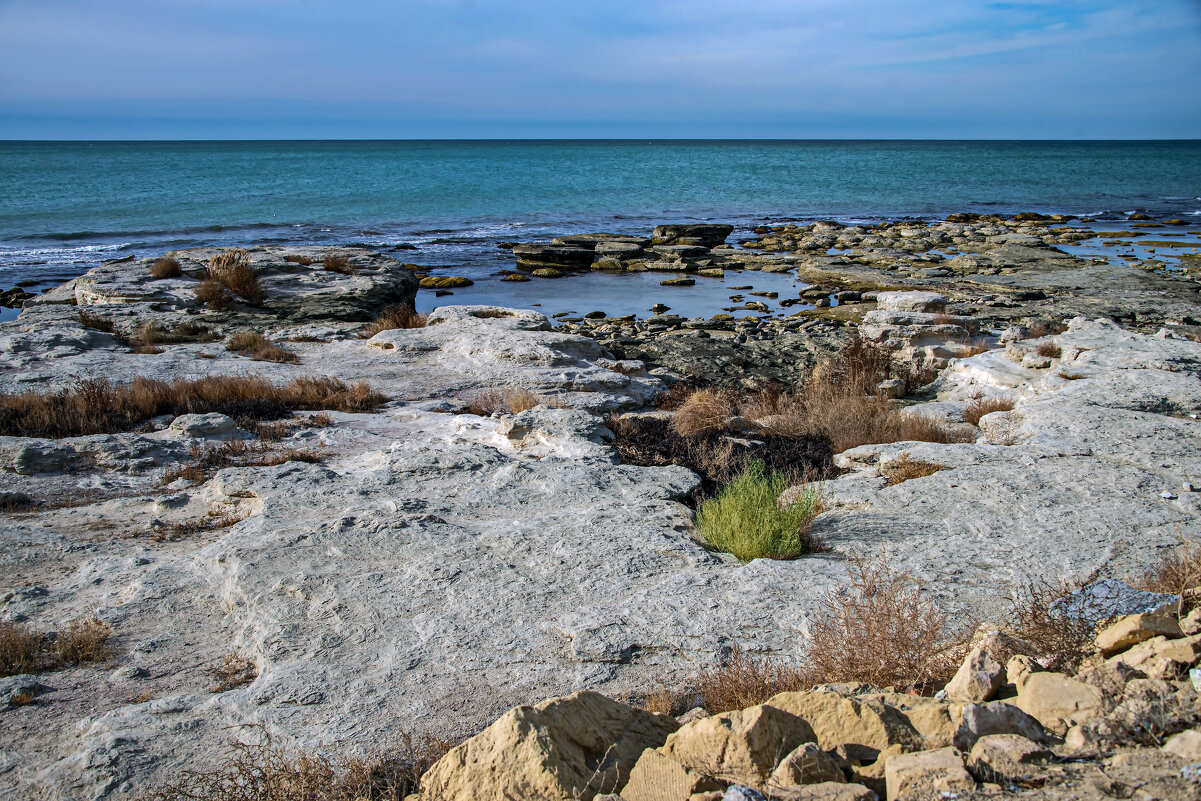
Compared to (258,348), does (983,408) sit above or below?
below

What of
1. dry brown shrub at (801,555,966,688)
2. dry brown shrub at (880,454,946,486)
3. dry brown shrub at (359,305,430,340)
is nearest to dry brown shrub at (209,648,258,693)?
dry brown shrub at (801,555,966,688)

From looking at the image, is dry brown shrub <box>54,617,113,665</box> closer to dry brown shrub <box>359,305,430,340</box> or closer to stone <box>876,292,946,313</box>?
dry brown shrub <box>359,305,430,340</box>

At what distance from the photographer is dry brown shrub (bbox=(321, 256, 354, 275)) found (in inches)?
635

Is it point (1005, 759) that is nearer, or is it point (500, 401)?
point (1005, 759)

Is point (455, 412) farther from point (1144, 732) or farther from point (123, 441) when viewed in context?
point (1144, 732)

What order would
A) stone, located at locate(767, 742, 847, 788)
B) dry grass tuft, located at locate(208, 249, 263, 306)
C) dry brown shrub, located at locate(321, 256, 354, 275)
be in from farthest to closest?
dry brown shrub, located at locate(321, 256, 354, 275), dry grass tuft, located at locate(208, 249, 263, 306), stone, located at locate(767, 742, 847, 788)

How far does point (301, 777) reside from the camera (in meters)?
3.02

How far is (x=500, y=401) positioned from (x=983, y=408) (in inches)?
218

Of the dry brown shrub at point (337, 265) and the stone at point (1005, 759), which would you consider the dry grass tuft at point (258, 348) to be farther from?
the stone at point (1005, 759)

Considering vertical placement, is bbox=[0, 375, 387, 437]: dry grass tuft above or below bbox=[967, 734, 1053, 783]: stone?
below

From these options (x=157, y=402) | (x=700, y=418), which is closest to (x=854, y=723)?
(x=700, y=418)

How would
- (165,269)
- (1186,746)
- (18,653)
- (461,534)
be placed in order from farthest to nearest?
(165,269) → (461,534) → (18,653) → (1186,746)

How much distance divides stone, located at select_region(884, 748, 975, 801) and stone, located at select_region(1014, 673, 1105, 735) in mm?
501

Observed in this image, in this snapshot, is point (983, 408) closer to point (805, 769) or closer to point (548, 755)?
point (805, 769)
